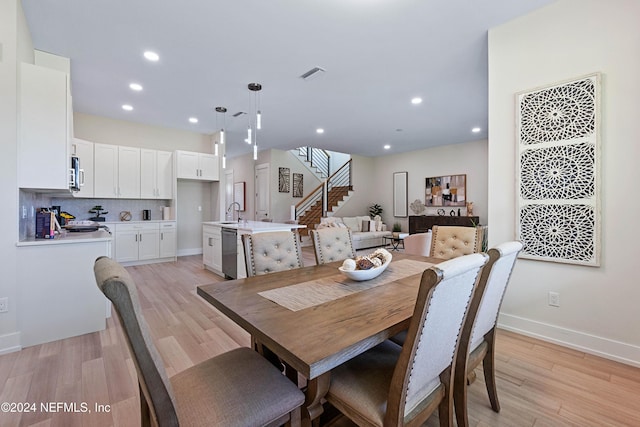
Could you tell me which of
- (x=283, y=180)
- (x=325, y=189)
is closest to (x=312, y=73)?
(x=283, y=180)

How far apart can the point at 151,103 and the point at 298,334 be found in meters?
5.01

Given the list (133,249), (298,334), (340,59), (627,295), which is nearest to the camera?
(298,334)

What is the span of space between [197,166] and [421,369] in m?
6.08

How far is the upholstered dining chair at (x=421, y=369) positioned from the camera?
93 centimetres

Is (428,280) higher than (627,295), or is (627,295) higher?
(428,280)

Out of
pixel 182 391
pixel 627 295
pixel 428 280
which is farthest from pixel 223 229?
pixel 627 295

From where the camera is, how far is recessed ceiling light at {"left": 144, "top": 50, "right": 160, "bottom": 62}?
3.17m

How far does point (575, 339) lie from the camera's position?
7.73 feet

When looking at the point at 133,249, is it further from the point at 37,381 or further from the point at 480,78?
the point at 480,78

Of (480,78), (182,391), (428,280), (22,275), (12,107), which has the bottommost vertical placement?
(182,391)

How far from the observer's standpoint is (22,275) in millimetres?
2393

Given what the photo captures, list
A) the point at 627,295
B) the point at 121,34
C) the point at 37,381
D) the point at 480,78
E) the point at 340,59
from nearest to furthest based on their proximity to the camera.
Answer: the point at 37,381 → the point at 627,295 → the point at 121,34 → the point at 340,59 → the point at 480,78

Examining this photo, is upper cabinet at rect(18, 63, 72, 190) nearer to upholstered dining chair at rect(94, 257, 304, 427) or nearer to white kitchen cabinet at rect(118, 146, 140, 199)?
upholstered dining chair at rect(94, 257, 304, 427)

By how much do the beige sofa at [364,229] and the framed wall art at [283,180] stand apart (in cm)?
156
